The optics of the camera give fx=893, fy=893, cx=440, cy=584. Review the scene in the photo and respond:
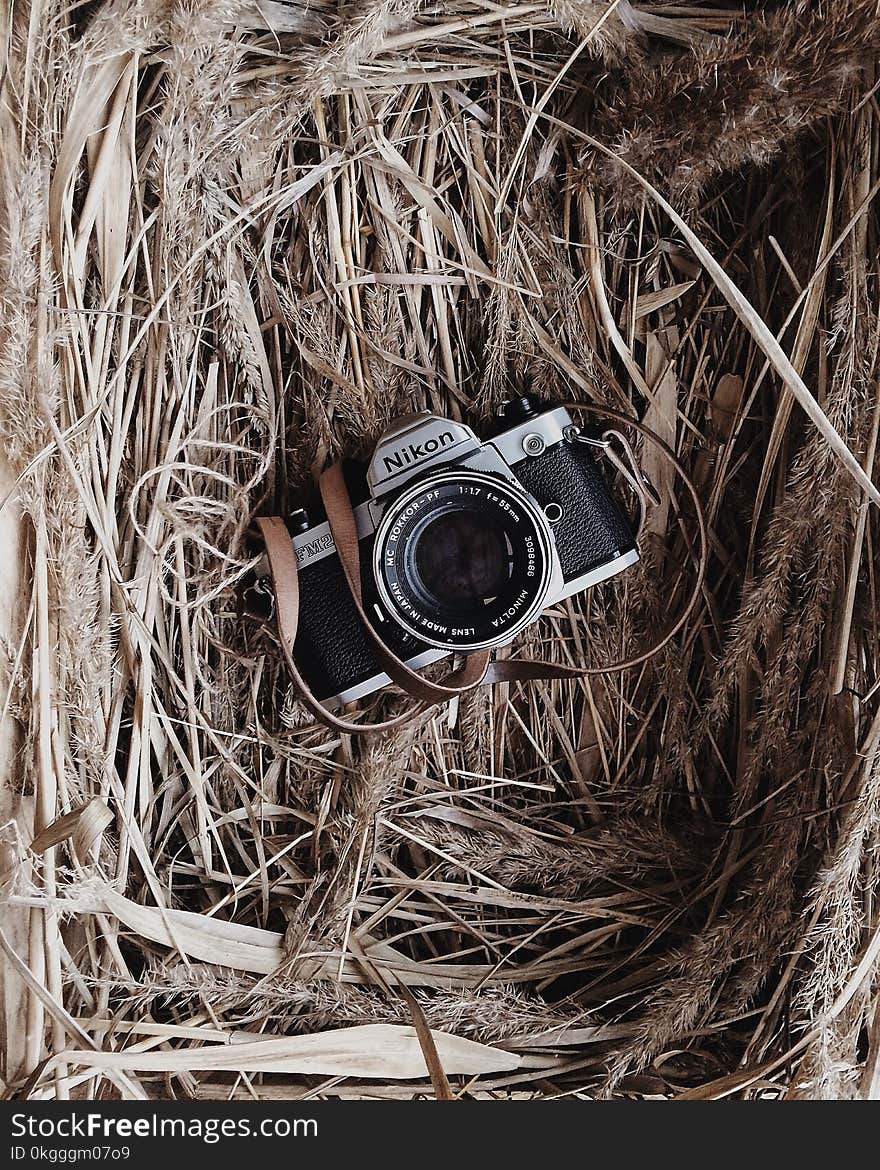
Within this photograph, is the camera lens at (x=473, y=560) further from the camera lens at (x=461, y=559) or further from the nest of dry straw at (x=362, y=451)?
the nest of dry straw at (x=362, y=451)

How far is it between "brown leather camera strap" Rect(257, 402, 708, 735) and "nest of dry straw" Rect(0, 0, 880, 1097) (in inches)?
2.4

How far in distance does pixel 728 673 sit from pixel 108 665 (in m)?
0.76

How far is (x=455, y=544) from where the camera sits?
1.09m

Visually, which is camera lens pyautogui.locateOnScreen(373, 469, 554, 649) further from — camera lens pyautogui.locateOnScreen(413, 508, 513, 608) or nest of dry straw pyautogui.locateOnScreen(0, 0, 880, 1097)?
nest of dry straw pyautogui.locateOnScreen(0, 0, 880, 1097)

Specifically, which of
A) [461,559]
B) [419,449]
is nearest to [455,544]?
[461,559]

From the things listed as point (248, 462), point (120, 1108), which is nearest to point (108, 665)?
point (248, 462)

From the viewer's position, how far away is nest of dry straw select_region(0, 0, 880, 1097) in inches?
38.3

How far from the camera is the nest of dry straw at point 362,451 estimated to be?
38.3 inches

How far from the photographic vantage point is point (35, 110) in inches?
37.2

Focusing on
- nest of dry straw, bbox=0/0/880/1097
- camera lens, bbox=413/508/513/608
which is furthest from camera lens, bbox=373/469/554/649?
nest of dry straw, bbox=0/0/880/1097

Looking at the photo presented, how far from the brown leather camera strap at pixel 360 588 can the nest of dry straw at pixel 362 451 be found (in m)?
0.06

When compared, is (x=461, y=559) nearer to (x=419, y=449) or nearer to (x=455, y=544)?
(x=455, y=544)

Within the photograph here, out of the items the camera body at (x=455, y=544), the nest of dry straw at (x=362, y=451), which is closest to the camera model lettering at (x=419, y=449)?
the camera body at (x=455, y=544)

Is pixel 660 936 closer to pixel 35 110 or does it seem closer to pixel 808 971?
pixel 808 971
